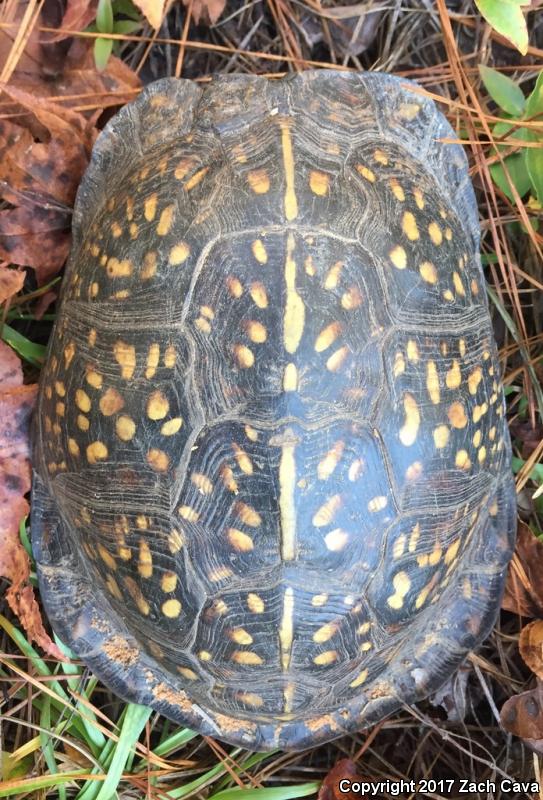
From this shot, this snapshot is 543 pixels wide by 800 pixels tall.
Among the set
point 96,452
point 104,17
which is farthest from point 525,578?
point 104,17

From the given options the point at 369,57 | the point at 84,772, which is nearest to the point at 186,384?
the point at 84,772

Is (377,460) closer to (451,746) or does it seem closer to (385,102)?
(385,102)

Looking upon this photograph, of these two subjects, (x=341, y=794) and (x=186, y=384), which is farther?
(x=341, y=794)

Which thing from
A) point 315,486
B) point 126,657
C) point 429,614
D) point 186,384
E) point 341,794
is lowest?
point 341,794

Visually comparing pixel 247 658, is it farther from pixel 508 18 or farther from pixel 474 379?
pixel 508 18

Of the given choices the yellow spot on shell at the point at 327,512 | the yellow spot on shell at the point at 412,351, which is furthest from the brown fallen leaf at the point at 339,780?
the yellow spot on shell at the point at 412,351

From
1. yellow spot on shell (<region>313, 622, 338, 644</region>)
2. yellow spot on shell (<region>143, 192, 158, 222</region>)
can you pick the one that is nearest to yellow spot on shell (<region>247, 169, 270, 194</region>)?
yellow spot on shell (<region>143, 192, 158, 222</region>)
